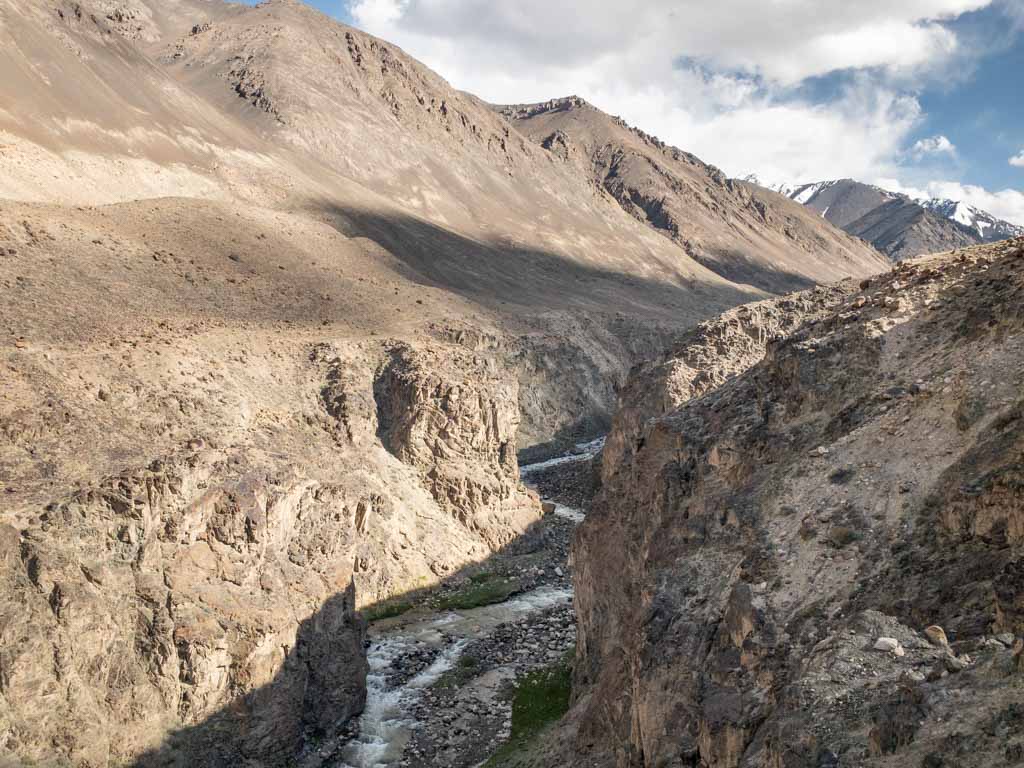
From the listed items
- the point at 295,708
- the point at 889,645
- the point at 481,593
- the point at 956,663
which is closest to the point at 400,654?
the point at 481,593

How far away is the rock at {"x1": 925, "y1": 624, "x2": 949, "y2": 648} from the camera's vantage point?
1310 centimetres

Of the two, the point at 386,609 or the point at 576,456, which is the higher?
the point at 576,456

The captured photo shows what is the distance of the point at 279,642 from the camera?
27.4 meters

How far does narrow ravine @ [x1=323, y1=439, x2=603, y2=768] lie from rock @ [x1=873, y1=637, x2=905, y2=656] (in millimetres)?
17631

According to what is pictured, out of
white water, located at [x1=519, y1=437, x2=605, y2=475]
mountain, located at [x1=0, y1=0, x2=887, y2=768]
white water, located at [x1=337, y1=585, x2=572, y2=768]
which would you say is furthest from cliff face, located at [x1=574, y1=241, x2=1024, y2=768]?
white water, located at [x1=519, y1=437, x2=605, y2=475]

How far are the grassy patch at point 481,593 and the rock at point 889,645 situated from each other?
29457 mm

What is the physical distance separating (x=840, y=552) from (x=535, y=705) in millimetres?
16564

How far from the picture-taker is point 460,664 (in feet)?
114

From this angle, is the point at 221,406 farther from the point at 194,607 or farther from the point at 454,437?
the point at 454,437

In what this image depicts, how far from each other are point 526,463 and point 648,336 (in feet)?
120

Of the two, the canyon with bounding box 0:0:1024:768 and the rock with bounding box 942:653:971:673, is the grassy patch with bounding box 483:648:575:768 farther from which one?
the rock with bounding box 942:653:971:673

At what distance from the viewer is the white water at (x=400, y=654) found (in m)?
28.7

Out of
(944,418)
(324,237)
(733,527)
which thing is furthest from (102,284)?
(944,418)

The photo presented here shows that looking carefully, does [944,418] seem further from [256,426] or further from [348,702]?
[256,426]
